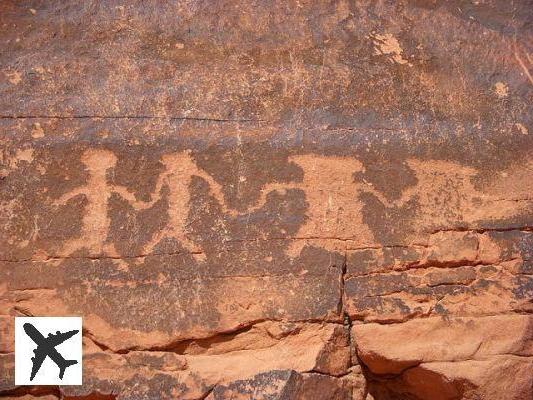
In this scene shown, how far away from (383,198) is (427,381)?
58 cm

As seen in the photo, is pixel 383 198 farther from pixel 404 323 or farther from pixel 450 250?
pixel 404 323

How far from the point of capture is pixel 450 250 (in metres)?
1.92

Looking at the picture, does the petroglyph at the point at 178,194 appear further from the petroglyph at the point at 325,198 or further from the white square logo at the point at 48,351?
the white square logo at the point at 48,351

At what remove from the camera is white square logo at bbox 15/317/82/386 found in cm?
176

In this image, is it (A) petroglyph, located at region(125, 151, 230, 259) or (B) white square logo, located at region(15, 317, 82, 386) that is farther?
(A) petroglyph, located at region(125, 151, 230, 259)

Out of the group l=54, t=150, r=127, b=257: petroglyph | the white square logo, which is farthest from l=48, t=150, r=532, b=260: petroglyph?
the white square logo

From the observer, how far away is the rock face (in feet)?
5.95

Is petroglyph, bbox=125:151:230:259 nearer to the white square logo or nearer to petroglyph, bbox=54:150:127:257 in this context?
petroglyph, bbox=54:150:127:257

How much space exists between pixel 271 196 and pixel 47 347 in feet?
2.65

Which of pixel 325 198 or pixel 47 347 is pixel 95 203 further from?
pixel 325 198

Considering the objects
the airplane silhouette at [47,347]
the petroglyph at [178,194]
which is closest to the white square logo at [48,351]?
the airplane silhouette at [47,347]

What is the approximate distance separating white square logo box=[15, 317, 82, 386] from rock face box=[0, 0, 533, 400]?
3 centimetres

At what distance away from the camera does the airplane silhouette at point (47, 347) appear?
1760 mm

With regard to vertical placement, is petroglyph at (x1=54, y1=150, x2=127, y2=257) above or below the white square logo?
above
